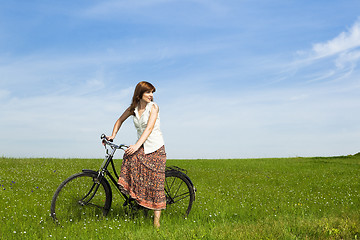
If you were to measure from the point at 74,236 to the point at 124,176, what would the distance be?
150cm

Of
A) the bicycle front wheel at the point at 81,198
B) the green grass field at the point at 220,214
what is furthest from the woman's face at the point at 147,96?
the green grass field at the point at 220,214

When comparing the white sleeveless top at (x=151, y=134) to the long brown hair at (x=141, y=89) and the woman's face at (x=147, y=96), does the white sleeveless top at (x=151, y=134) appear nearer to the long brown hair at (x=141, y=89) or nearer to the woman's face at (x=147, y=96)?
the woman's face at (x=147, y=96)

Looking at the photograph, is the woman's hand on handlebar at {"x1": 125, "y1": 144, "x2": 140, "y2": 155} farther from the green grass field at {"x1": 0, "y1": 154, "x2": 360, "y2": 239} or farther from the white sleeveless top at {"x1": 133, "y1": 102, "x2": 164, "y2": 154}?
the green grass field at {"x1": 0, "y1": 154, "x2": 360, "y2": 239}

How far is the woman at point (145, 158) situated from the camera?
705 cm

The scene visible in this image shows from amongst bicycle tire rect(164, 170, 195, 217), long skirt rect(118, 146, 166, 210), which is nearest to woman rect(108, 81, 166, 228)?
long skirt rect(118, 146, 166, 210)

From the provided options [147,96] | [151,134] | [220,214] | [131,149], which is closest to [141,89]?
[147,96]

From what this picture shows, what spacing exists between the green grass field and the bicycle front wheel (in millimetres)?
248

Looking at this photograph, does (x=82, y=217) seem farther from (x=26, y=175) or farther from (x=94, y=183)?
(x=26, y=175)

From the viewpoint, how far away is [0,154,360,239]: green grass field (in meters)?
6.56

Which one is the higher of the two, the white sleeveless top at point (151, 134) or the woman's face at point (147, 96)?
the woman's face at point (147, 96)

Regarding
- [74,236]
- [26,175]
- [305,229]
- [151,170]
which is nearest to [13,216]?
[74,236]

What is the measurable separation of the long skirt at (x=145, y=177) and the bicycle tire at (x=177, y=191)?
49cm

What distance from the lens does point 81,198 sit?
24.0 ft

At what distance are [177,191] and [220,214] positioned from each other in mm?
1434
